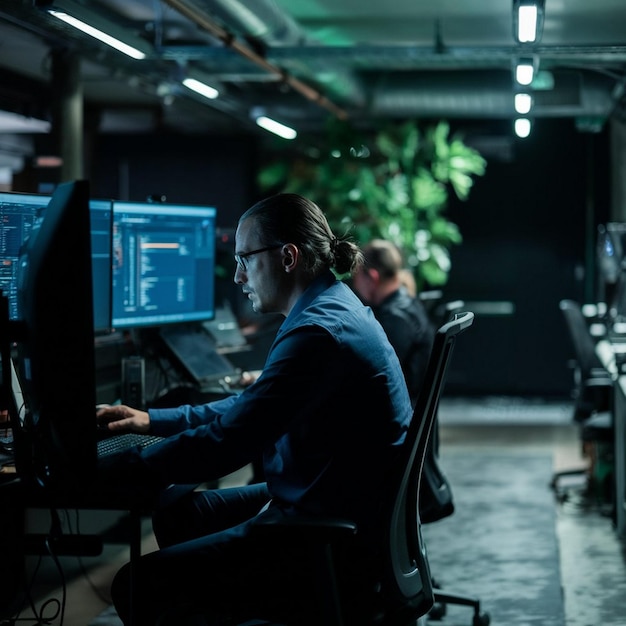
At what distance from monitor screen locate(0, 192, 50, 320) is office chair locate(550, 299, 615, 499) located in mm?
3397

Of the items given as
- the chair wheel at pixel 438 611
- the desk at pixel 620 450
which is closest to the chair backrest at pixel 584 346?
the desk at pixel 620 450

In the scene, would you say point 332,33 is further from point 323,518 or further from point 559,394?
point 323,518

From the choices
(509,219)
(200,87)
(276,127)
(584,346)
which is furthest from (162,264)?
(509,219)

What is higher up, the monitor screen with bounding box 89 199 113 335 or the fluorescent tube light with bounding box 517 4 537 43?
the fluorescent tube light with bounding box 517 4 537 43

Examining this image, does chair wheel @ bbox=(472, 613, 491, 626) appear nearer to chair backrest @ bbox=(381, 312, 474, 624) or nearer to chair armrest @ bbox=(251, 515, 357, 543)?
chair backrest @ bbox=(381, 312, 474, 624)

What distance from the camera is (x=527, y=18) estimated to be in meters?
4.46

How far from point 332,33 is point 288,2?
0.91 m

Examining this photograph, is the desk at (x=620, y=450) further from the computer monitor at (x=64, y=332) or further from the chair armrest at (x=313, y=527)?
the computer monitor at (x=64, y=332)

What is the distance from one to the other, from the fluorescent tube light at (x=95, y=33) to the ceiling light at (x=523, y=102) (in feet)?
7.70

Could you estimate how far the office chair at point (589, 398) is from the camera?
205 inches

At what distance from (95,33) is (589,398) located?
121 inches

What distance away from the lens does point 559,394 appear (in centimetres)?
960

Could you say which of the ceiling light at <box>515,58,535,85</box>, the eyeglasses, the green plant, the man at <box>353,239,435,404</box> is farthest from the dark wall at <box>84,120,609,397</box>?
the eyeglasses

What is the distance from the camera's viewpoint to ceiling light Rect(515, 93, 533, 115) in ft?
20.1
